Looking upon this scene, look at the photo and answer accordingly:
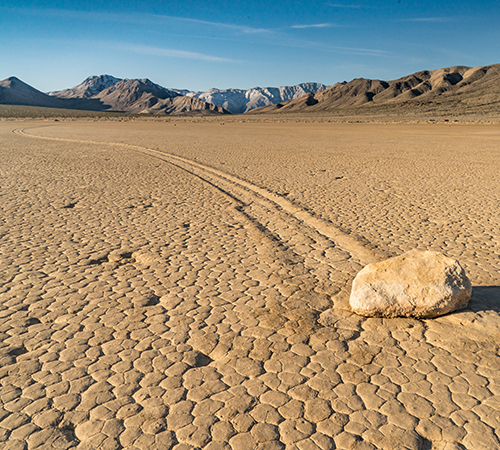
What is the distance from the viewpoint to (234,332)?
3.89m

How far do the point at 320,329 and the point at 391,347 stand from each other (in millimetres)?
613

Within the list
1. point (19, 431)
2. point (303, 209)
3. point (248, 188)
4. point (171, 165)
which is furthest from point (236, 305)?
point (171, 165)

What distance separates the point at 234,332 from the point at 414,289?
1.65 metres

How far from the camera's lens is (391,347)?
3623mm

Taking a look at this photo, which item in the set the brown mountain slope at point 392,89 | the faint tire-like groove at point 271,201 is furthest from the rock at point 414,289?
the brown mountain slope at point 392,89

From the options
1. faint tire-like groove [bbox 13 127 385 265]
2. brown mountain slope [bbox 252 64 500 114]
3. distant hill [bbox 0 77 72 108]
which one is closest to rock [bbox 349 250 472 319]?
faint tire-like groove [bbox 13 127 385 265]

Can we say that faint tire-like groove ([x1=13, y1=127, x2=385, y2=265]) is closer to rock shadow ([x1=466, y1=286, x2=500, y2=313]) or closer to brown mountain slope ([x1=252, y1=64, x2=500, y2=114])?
rock shadow ([x1=466, y1=286, x2=500, y2=313])

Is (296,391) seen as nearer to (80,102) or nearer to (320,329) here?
(320,329)

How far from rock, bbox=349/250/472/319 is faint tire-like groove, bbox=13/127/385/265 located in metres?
1.46

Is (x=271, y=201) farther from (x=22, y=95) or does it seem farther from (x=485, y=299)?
(x=22, y=95)

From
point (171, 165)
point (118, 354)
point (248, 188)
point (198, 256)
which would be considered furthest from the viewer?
point (171, 165)

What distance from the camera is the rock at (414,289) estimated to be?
13.0 feet

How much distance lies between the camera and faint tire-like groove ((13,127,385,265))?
19.8 ft

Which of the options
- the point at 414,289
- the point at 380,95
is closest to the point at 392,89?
the point at 380,95
